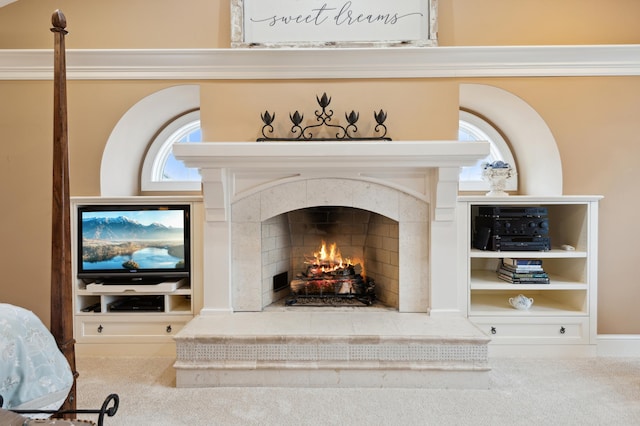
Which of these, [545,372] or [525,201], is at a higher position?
[525,201]

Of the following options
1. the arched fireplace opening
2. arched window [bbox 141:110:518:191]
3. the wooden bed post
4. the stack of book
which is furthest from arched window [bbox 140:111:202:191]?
the stack of book

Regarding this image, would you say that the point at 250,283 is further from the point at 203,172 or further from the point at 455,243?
the point at 455,243

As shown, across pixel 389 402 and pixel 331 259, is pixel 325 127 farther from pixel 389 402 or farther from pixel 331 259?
pixel 389 402

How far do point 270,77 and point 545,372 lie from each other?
280 centimetres

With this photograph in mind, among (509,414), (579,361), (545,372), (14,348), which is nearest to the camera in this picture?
(14,348)

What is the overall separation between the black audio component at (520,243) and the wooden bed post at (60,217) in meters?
2.71

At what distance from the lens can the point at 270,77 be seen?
296cm

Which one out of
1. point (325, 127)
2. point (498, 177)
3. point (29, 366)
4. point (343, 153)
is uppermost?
point (325, 127)

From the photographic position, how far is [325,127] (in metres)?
2.96

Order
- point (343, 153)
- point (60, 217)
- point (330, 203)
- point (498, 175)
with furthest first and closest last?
point (498, 175) → point (330, 203) → point (343, 153) → point (60, 217)

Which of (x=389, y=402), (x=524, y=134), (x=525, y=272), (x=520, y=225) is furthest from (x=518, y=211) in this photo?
(x=389, y=402)

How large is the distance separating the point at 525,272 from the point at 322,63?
7.12ft

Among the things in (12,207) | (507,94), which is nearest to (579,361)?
(507,94)

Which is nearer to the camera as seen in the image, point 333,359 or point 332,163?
point 333,359
